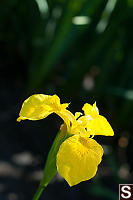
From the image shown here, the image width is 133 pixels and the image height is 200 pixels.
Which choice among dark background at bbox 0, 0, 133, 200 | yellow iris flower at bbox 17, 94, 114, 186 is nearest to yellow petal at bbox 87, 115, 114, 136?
yellow iris flower at bbox 17, 94, 114, 186

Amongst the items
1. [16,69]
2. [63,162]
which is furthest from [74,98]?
[63,162]

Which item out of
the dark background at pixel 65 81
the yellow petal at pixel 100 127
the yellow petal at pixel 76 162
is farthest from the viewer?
the dark background at pixel 65 81

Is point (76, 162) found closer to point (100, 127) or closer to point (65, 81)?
point (100, 127)

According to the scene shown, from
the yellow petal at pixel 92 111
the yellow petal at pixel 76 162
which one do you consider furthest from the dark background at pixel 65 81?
the yellow petal at pixel 76 162

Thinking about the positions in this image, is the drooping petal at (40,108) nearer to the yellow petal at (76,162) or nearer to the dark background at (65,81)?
the yellow petal at (76,162)

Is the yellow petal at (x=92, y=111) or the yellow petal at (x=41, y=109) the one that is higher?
the yellow petal at (x=41, y=109)

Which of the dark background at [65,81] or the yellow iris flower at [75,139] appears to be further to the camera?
the dark background at [65,81]

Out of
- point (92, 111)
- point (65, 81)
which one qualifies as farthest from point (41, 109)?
point (65, 81)
